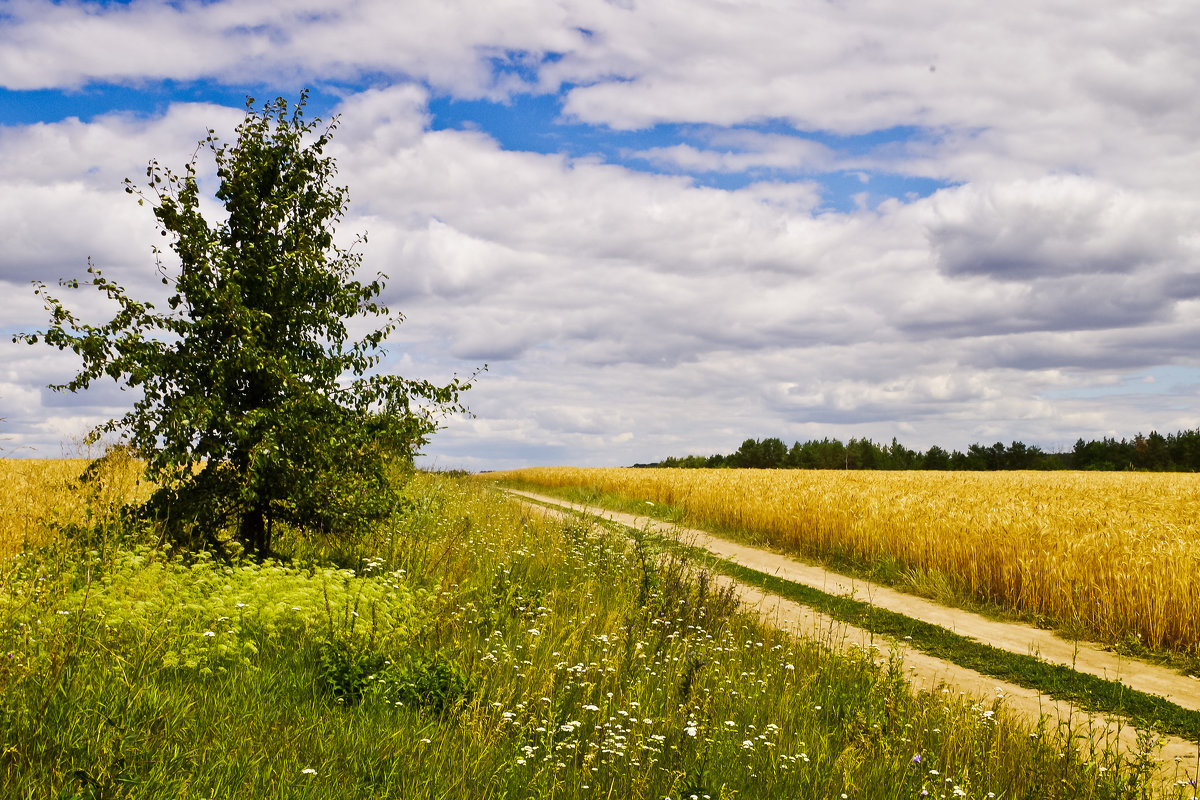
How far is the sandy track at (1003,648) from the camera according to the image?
803 centimetres

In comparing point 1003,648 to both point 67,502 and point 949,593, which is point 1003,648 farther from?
point 67,502

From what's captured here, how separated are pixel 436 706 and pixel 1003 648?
391 inches

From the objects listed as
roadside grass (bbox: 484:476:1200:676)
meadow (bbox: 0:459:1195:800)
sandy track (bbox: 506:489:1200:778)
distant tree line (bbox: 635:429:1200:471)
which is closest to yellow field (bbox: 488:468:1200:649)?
roadside grass (bbox: 484:476:1200:676)

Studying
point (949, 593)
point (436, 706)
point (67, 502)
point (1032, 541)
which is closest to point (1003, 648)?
point (949, 593)

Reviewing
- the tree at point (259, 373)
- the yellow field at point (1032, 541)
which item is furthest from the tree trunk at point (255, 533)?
the yellow field at point (1032, 541)

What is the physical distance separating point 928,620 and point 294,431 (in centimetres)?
1166

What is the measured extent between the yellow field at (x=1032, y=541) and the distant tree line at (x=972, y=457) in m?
74.5

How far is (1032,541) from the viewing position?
14.7 meters

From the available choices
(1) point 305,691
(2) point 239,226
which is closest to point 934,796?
(1) point 305,691

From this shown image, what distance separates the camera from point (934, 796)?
5.11 meters

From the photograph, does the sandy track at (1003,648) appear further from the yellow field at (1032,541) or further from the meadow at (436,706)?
the yellow field at (1032,541)

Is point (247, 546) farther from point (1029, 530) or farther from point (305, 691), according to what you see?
point (1029, 530)

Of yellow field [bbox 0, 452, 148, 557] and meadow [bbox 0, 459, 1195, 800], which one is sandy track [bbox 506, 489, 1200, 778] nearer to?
meadow [bbox 0, 459, 1195, 800]

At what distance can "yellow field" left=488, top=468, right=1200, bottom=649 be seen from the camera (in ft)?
39.8
